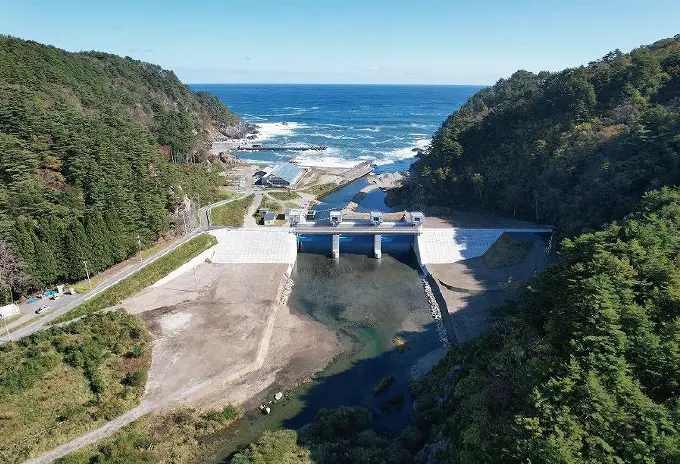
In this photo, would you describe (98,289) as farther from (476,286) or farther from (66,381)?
(476,286)

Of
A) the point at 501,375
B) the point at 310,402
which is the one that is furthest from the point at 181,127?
the point at 501,375

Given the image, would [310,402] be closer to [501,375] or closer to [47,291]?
[501,375]

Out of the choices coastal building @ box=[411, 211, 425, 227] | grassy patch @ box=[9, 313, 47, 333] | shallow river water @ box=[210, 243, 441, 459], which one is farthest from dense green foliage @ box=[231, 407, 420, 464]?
coastal building @ box=[411, 211, 425, 227]

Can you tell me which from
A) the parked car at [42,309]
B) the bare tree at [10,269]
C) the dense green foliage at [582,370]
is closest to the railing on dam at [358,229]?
the dense green foliage at [582,370]

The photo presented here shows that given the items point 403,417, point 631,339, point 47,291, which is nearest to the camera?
point 631,339

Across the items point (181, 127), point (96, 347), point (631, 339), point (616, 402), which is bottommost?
point (96, 347)

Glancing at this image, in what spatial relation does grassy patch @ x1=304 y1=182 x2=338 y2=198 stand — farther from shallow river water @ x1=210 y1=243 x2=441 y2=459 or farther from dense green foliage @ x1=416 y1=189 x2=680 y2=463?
dense green foliage @ x1=416 y1=189 x2=680 y2=463
